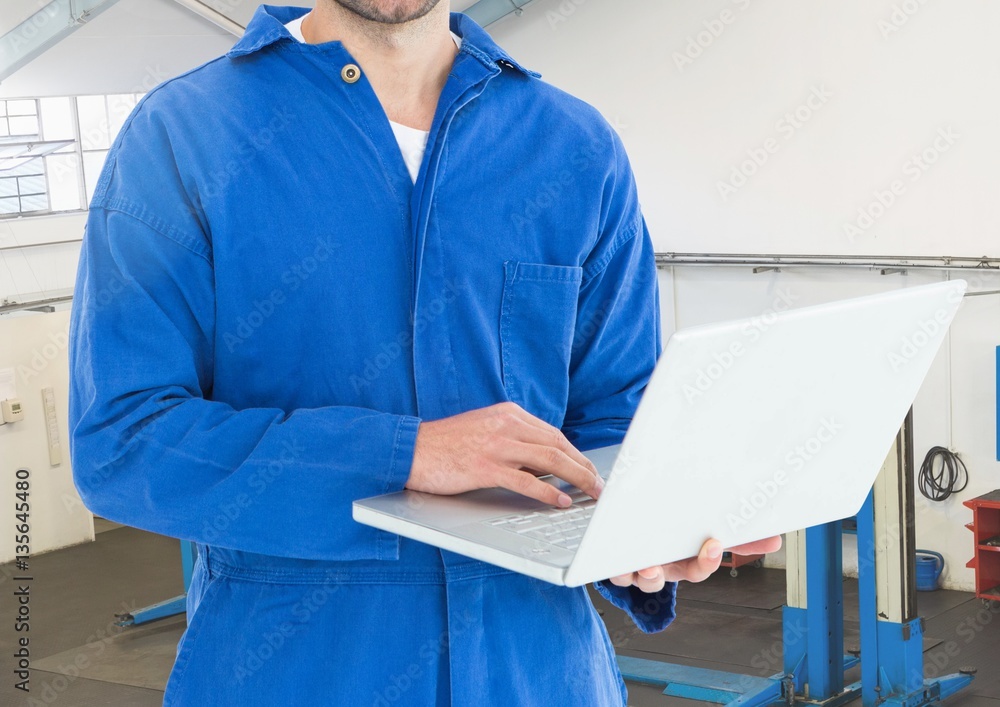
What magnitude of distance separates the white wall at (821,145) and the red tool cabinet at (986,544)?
0.23 m

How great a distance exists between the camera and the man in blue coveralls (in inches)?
34.9

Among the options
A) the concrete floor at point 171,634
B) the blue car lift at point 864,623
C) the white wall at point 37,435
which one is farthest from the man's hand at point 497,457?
the white wall at point 37,435

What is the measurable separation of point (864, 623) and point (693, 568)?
347 centimetres

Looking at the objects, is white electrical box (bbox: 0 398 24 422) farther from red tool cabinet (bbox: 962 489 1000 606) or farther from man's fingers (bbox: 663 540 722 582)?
man's fingers (bbox: 663 540 722 582)

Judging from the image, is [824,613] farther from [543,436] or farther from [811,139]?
[543,436]

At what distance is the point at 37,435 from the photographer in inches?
259

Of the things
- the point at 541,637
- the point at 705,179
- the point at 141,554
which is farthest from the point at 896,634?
the point at 141,554

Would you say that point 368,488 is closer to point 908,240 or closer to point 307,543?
point 307,543

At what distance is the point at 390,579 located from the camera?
0.99 meters

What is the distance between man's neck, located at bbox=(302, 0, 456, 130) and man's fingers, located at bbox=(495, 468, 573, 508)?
41 centimetres

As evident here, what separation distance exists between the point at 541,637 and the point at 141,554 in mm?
6222

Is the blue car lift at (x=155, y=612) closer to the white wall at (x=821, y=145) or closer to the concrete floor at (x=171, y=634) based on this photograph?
the concrete floor at (x=171, y=634)

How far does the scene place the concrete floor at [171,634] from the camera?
4.59 m

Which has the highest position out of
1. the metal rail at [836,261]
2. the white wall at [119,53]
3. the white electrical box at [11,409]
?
the white wall at [119,53]
